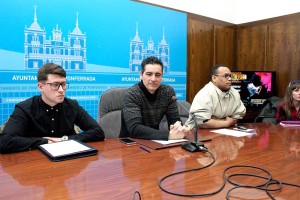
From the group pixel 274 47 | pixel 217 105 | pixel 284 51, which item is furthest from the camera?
pixel 274 47

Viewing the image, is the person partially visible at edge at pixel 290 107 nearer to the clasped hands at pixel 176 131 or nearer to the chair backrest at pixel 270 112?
the chair backrest at pixel 270 112

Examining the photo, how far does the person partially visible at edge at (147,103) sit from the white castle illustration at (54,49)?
3.90 feet

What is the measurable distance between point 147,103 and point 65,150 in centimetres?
78

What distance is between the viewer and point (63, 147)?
1.33 metres

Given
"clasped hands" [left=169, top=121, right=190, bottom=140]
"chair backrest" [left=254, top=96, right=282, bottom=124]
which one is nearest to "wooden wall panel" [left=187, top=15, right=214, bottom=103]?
"chair backrest" [left=254, top=96, right=282, bottom=124]

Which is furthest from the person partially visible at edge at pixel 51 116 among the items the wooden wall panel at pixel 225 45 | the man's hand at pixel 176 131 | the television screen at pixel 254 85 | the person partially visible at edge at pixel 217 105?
the wooden wall panel at pixel 225 45

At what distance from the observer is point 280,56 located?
160 inches

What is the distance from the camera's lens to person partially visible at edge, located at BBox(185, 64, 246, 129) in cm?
214

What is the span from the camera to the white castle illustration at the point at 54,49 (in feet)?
8.47

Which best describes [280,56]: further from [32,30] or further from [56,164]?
[56,164]

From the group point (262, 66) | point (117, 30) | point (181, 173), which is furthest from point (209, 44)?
point (181, 173)

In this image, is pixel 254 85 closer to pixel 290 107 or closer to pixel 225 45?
pixel 225 45

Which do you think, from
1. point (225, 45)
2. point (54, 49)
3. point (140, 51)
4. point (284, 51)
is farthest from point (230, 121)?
point (225, 45)

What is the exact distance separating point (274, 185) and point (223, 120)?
129 centimetres
